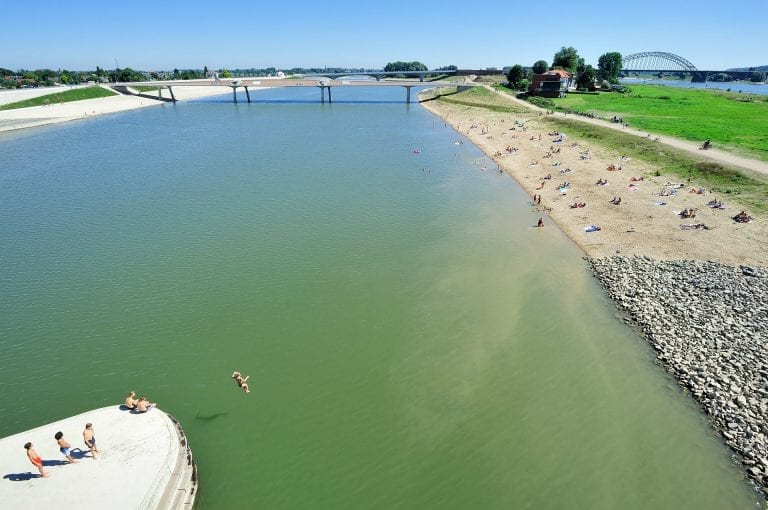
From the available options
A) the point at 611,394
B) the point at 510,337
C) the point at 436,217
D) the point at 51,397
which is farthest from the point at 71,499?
the point at 436,217

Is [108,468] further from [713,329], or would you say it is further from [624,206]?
[624,206]

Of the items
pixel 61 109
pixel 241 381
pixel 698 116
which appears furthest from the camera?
pixel 61 109

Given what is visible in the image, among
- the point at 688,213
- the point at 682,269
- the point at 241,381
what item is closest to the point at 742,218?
the point at 688,213

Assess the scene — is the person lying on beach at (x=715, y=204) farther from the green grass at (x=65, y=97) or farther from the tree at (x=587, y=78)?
the green grass at (x=65, y=97)

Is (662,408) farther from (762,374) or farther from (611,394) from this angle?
(762,374)

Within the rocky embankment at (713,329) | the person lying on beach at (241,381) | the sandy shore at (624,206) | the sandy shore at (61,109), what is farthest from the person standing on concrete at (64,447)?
the sandy shore at (61,109)
